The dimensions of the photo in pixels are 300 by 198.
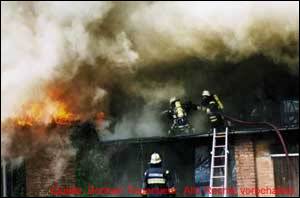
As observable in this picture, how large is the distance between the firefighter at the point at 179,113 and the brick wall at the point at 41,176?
256 centimetres

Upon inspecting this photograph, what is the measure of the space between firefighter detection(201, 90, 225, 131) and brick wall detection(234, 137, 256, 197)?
1.81 ft

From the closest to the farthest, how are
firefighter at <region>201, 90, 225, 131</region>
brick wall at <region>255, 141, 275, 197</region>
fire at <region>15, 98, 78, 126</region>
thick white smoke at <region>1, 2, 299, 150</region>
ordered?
1. thick white smoke at <region>1, 2, 299, 150</region>
2. fire at <region>15, 98, 78, 126</region>
3. brick wall at <region>255, 141, 275, 197</region>
4. firefighter at <region>201, 90, 225, 131</region>

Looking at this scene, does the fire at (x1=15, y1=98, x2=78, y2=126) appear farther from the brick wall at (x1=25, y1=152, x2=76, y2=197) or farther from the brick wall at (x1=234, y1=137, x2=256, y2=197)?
the brick wall at (x1=234, y1=137, x2=256, y2=197)

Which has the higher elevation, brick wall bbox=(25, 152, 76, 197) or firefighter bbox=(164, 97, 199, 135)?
firefighter bbox=(164, 97, 199, 135)

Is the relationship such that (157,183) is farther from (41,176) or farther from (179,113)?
(41,176)

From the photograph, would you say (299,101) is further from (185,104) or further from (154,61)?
(154,61)

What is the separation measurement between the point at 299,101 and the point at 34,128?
5.83 meters

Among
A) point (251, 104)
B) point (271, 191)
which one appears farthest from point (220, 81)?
point (271, 191)

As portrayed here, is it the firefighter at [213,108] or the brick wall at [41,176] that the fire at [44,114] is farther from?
the firefighter at [213,108]

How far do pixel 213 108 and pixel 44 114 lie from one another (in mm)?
3781

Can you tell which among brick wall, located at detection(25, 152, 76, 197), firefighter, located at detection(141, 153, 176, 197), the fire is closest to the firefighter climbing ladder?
firefighter, located at detection(141, 153, 176, 197)

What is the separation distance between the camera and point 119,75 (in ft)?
42.5

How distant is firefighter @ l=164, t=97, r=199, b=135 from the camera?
12969mm

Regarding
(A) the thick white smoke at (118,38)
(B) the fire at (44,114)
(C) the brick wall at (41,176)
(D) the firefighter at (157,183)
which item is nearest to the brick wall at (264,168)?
(A) the thick white smoke at (118,38)
